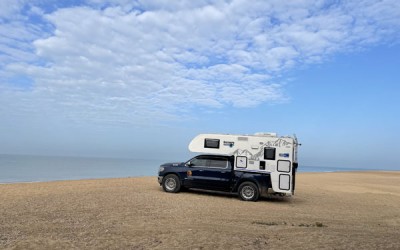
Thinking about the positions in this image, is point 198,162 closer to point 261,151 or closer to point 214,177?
point 214,177

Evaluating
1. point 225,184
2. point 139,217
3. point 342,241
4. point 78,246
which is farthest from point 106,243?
point 225,184

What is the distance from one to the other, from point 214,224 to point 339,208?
6156 mm

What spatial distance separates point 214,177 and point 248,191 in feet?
4.37

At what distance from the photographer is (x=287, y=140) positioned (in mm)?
14516

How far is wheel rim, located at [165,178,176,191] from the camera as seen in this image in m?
15.5

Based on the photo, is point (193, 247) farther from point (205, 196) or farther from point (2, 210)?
point (205, 196)

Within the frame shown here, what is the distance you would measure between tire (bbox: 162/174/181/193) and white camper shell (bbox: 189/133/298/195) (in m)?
1.27

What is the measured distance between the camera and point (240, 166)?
48.5 feet

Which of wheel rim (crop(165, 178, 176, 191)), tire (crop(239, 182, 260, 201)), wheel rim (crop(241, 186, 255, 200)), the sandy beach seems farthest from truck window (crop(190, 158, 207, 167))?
wheel rim (crop(241, 186, 255, 200))

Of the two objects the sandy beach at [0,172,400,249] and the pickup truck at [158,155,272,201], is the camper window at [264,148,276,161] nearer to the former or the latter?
the pickup truck at [158,155,272,201]

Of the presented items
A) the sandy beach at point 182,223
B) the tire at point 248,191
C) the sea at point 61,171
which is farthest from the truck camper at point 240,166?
the sea at point 61,171

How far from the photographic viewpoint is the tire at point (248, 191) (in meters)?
14.4

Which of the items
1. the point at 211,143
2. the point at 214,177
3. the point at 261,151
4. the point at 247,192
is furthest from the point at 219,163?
the point at 261,151

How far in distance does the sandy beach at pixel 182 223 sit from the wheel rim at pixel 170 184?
33.3 inches
